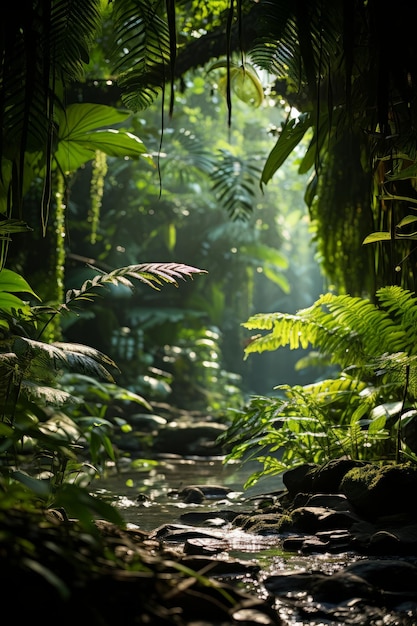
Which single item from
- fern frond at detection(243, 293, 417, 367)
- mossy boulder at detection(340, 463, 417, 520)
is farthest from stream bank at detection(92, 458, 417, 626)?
fern frond at detection(243, 293, 417, 367)

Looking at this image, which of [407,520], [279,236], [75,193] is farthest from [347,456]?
[279,236]

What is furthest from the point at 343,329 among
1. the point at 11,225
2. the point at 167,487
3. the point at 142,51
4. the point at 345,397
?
the point at 11,225

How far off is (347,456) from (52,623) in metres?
2.38

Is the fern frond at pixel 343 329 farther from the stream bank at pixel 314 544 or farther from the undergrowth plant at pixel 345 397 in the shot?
the stream bank at pixel 314 544

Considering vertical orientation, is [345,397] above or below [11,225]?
below

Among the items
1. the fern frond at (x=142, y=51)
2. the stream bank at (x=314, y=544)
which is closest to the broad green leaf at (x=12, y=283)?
the fern frond at (x=142, y=51)

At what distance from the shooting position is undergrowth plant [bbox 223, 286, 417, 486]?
3.16 m

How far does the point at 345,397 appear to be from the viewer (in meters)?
4.10

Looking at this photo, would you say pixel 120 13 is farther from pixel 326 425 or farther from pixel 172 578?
pixel 326 425

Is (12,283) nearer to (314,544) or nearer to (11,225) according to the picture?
(11,225)

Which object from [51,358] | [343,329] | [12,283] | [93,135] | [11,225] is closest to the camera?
[11,225]

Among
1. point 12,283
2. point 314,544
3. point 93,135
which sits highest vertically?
point 93,135

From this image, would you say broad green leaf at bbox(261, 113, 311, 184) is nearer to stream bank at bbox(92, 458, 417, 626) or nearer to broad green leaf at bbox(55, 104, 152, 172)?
broad green leaf at bbox(55, 104, 152, 172)

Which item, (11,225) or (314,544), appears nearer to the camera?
(11,225)
